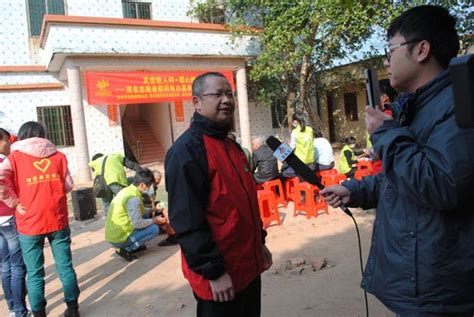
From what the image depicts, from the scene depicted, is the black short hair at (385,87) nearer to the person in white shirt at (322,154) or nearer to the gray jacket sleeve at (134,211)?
the gray jacket sleeve at (134,211)

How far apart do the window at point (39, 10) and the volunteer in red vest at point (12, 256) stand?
34.5 feet

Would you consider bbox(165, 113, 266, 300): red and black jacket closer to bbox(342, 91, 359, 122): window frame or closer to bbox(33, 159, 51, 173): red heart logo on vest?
bbox(33, 159, 51, 173): red heart logo on vest

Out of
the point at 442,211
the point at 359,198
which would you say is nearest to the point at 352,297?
the point at 359,198

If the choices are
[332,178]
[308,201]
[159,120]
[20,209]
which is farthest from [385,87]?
[159,120]

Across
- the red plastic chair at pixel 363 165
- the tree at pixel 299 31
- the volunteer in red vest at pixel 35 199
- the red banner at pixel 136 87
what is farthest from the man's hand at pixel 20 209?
the tree at pixel 299 31

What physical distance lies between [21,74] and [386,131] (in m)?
12.6

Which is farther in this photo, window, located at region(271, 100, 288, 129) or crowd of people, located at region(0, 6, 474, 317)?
window, located at region(271, 100, 288, 129)

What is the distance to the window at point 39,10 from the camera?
12.2 m

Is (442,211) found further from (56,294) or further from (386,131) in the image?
(56,294)

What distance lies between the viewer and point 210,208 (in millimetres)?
1808

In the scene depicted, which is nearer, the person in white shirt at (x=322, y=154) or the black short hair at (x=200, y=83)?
the black short hair at (x=200, y=83)

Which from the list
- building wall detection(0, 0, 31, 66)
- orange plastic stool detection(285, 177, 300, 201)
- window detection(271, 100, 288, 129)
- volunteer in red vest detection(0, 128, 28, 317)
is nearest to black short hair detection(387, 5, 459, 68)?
volunteer in red vest detection(0, 128, 28, 317)

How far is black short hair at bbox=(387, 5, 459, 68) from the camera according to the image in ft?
4.32

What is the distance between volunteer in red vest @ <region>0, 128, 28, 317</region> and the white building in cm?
726
